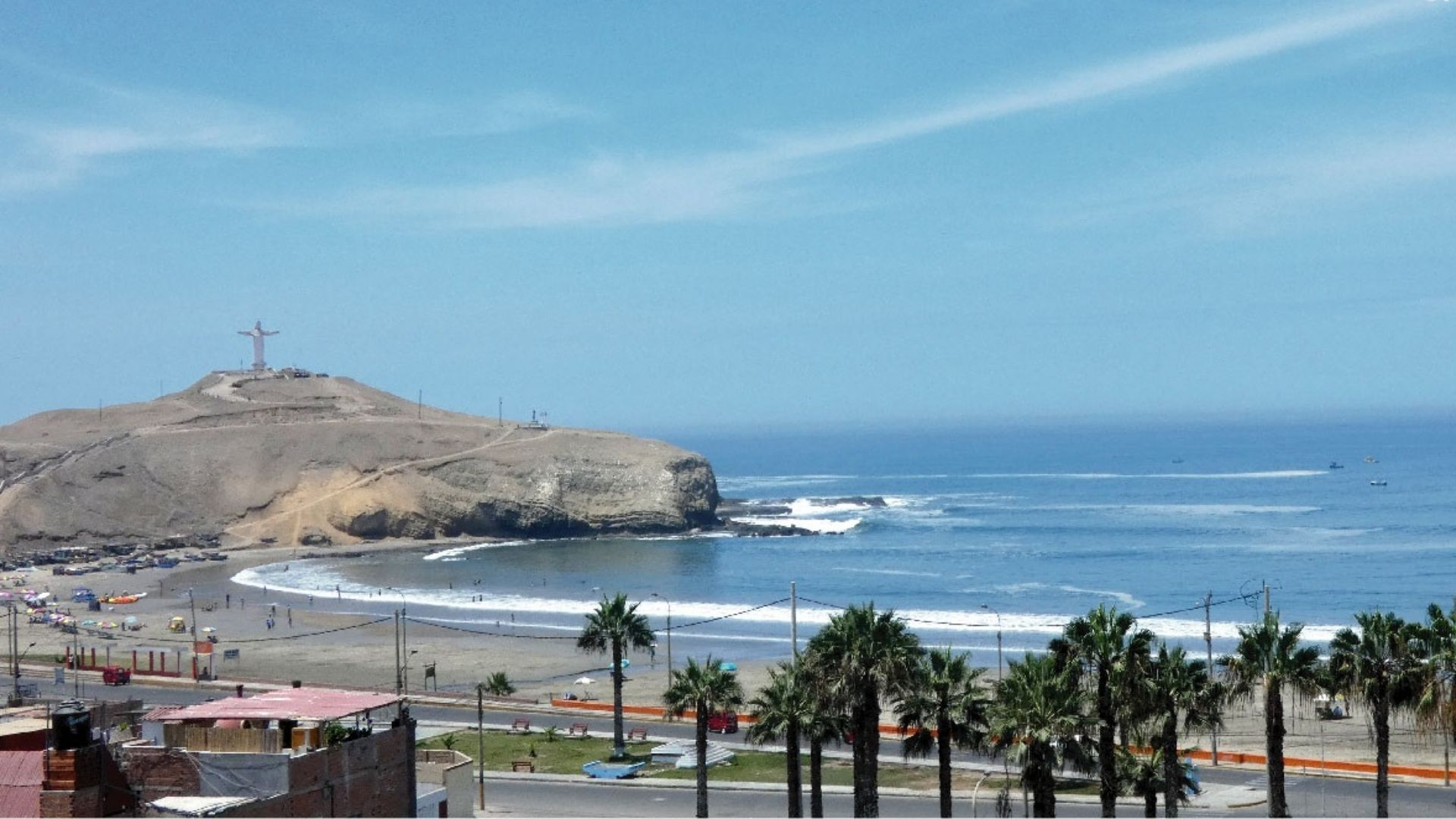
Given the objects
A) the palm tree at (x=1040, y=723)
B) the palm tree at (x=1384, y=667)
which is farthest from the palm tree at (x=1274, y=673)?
the palm tree at (x=1040, y=723)

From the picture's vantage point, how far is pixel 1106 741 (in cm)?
3017

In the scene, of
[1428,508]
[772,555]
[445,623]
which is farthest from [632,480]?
[1428,508]

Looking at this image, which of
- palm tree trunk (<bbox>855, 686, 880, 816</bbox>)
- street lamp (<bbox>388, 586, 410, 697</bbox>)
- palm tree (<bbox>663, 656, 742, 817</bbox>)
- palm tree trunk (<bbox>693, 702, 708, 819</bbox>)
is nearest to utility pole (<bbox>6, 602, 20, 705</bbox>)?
street lamp (<bbox>388, 586, 410, 697</bbox>)

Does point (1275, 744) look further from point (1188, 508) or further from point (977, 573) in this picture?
point (1188, 508)

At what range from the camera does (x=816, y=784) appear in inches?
1357

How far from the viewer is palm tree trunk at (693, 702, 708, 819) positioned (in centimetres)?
3712

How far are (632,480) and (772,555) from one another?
109 feet

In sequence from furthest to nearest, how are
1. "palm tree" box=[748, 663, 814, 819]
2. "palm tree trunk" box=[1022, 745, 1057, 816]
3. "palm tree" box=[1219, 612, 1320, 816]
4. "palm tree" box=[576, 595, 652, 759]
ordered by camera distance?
"palm tree" box=[576, 595, 652, 759] < "palm tree" box=[748, 663, 814, 819] < "palm tree" box=[1219, 612, 1320, 816] < "palm tree trunk" box=[1022, 745, 1057, 816]

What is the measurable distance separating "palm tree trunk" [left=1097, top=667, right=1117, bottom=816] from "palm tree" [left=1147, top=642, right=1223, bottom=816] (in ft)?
2.77

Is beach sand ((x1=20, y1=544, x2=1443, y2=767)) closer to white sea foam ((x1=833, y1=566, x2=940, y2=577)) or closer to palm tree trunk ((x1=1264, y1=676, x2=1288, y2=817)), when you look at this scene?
palm tree trunk ((x1=1264, y1=676, x2=1288, y2=817))

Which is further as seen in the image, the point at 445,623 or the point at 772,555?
the point at 772,555

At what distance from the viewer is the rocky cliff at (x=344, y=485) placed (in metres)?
145

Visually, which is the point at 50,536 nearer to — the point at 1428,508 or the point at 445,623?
the point at 445,623

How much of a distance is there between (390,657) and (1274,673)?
52.0m
